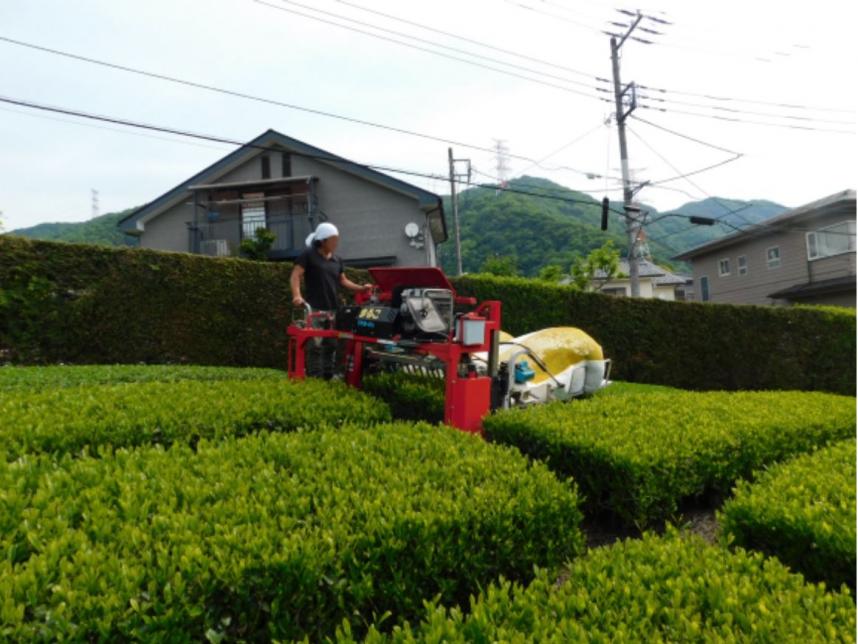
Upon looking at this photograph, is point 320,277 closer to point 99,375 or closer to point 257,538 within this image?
point 99,375

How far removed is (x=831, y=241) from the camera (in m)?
24.9

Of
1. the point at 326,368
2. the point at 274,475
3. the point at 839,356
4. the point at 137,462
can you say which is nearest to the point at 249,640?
the point at 274,475

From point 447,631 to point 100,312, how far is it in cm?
947

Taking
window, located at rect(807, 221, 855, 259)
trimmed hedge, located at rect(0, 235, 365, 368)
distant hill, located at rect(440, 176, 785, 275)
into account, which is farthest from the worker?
distant hill, located at rect(440, 176, 785, 275)

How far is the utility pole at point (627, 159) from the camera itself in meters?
20.3

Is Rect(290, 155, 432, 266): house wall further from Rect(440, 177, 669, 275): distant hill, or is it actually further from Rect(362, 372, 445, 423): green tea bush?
Rect(440, 177, 669, 275): distant hill

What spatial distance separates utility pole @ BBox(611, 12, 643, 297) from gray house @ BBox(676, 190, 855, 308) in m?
8.57

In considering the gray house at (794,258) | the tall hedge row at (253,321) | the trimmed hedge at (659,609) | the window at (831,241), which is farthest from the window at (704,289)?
the trimmed hedge at (659,609)

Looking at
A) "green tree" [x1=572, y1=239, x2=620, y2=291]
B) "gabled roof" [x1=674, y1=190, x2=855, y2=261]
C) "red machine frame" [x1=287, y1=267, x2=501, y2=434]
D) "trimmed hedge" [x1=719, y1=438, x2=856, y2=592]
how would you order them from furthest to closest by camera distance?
"green tree" [x1=572, y1=239, x2=620, y2=291] → "gabled roof" [x1=674, y1=190, x2=855, y2=261] → "red machine frame" [x1=287, y1=267, x2=501, y2=434] → "trimmed hedge" [x1=719, y1=438, x2=856, y2=592]

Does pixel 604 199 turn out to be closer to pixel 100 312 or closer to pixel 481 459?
pixel 100 312

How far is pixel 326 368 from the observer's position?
6.09 meters

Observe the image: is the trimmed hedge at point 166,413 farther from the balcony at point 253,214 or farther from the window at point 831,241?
the window at point 831,241

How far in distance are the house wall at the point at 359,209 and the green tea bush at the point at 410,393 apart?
14739mm

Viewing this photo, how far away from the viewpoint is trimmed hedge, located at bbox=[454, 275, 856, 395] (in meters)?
13.1
